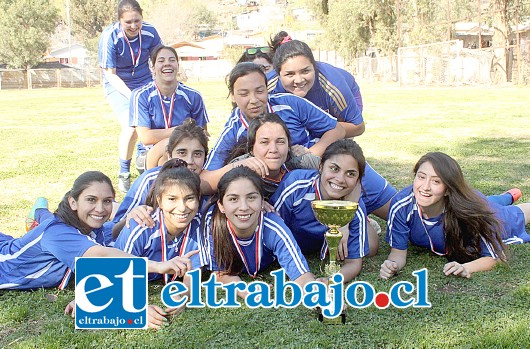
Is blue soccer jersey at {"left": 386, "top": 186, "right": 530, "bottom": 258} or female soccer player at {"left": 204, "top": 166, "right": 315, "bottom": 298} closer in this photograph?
female soccer player at {"left": 204, "top": 166, "right": 315, "bottom": 298}

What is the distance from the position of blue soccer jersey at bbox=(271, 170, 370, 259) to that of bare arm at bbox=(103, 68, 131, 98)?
287 cm

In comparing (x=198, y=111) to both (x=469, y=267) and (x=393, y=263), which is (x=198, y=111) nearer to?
(x=393, y=263)

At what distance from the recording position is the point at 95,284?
9.87 ft

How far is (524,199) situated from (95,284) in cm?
406

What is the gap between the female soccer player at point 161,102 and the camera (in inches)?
194

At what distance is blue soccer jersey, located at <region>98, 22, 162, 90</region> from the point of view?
5910 millimetres

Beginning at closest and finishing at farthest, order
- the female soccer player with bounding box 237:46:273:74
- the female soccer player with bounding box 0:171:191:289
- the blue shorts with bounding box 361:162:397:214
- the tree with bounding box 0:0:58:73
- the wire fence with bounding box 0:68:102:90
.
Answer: the female soccer player with bounding box 0:171:191:289
the blue shorts with bounding box 361:162:397:214
the female soccer player with bounding box 237:46:273:74
the wire fence with bounding box 0:68:102:90
the tree with bounding box 0:0:58:73

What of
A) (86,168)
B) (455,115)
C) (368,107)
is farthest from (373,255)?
(368,107)

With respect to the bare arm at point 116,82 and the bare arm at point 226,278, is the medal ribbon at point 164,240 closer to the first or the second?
the bare arm at point 226,278

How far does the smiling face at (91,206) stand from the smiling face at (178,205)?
42 centimetres

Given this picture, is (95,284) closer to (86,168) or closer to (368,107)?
(86,168)

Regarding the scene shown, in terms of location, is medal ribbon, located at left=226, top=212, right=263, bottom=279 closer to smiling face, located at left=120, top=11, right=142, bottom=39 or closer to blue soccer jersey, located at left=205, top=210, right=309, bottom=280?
blue soccer jersey, located at left=205, top=210, right=309, bottom=280

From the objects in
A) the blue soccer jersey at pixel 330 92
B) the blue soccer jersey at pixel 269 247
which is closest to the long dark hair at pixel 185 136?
the blue soccer jersey at pixel 269 247

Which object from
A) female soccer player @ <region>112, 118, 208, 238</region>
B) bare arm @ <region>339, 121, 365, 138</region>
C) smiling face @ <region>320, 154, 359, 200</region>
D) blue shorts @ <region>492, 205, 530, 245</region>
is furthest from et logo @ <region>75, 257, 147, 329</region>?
blue shorts @ <region>492, 205, 530, 245</region>
